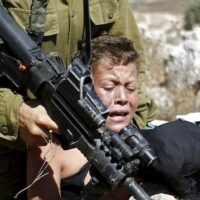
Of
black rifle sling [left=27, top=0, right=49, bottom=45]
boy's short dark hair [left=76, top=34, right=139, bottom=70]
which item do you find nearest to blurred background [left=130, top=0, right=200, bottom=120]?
boy's short dark hair [left=76, top=34, right=139, bottom=70]

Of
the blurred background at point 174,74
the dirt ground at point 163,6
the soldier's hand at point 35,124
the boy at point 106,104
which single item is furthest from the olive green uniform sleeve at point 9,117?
the dirt ground at point 163,6

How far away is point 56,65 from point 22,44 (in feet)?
0.50

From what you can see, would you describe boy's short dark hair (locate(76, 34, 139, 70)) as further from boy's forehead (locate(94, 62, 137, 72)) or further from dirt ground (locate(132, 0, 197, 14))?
dirt ground (locate(132, 0, 197, 14))

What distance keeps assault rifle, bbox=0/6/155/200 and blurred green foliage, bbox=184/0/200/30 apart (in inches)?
418

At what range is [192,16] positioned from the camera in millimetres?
14039

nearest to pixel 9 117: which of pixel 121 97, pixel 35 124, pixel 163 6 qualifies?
pixel 35 124

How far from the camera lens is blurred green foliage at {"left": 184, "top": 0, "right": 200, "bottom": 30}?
1352cm

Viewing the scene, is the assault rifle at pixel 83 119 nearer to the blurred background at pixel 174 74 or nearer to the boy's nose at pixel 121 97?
the boy's nose at pixel 121 97

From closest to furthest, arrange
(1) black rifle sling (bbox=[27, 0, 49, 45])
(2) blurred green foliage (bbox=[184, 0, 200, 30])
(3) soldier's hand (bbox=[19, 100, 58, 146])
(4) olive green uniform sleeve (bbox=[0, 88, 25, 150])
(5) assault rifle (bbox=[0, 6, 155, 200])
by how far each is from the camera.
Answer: (5) assault rifle (bbox=[0, 6, 155, 200]), (3) soldier's hand (bbox=[19, 100, 58, 146]), (4) olive green uniform sleeve (bbox=[0, 88, 25, 150]), (1) black rifle sling (bbox=[27, 0, 49, 45]), (2) blurred green foliage (bbox=[184, 0, 200, 30])

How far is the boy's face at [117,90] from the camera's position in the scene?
3168mm

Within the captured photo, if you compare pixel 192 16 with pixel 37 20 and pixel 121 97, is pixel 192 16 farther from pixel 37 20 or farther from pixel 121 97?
pixel 37 20

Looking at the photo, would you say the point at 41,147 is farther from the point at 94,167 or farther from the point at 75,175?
the point at 94,167

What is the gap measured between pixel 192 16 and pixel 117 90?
36.2 ft

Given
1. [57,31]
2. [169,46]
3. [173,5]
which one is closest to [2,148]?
→ [57,31]
